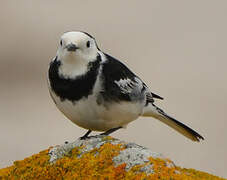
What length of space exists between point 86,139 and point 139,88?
1.33 m

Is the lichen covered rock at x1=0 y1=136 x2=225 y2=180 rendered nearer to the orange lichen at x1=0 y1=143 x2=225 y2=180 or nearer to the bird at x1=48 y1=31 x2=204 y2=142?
the orange lichen at x1=0 y1=143 x2=225 y2=180

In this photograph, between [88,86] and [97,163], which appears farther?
[88,86]

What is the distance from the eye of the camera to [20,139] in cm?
1338

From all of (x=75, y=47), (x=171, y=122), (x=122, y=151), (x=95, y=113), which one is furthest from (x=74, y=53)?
(x=171, y=122)

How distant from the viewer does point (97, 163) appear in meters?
5.70

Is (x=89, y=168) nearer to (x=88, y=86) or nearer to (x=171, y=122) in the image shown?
(x=88, y=86)

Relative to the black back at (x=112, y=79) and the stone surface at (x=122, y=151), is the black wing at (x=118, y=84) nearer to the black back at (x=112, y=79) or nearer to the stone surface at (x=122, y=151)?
the black back at (x=112, y=79)

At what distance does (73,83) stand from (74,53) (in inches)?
11.4

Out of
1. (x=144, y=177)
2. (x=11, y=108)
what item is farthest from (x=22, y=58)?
(x=144, y=177)

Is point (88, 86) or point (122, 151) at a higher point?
point (88, 86)

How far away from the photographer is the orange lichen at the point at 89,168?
5436mm

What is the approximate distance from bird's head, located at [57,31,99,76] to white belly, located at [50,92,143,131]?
1.02 feet

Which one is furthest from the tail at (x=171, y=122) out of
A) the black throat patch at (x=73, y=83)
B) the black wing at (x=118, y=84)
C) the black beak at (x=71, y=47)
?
the black beak at (x=71, y=47)

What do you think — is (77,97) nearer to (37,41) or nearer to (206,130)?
(206,130)
